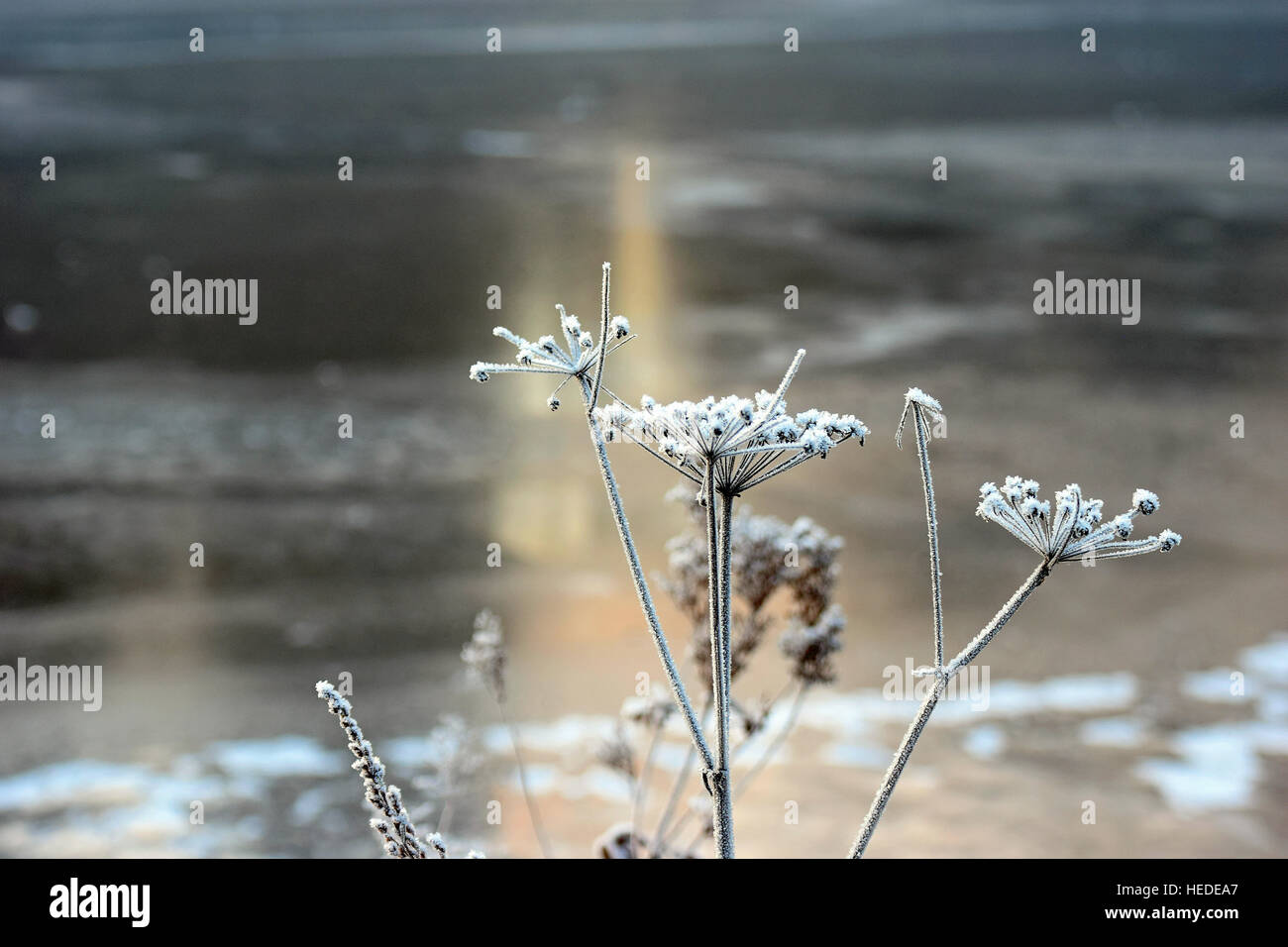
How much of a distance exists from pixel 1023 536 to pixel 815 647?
3.57 ft

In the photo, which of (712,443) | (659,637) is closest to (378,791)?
(659,637)

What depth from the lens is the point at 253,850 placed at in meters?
4.36

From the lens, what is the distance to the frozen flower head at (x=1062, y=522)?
3.98 feet

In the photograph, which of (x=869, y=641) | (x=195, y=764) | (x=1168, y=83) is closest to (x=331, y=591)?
(x=195, y=764)

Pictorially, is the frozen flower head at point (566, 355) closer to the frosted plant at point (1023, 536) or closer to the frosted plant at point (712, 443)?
the frosted plant at point (712, 443)

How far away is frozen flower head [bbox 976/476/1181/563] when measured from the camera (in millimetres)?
1214

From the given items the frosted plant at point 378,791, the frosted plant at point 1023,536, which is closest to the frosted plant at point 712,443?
the frosted plant at point 1023,536

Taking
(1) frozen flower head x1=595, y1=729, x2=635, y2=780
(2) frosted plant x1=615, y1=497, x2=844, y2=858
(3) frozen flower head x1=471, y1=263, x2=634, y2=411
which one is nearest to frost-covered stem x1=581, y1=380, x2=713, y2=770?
(3) frozen flower head x1=471, y1=263, x2=634, y2=411

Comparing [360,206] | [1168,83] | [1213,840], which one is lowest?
[1213,840]

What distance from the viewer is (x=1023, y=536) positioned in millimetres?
1260

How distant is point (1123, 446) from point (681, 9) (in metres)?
17.2

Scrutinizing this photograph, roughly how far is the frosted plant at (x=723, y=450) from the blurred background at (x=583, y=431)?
127 cm
